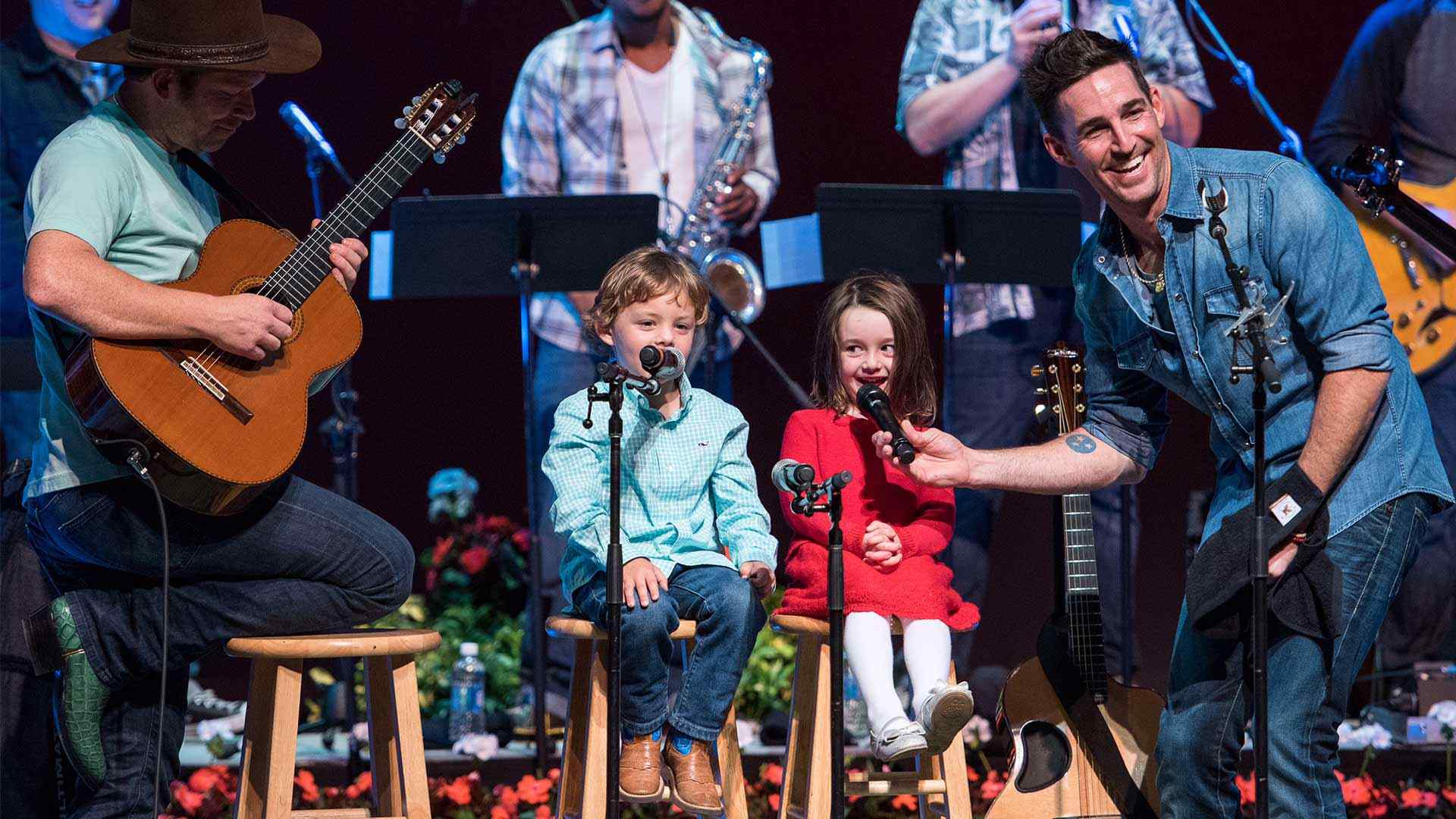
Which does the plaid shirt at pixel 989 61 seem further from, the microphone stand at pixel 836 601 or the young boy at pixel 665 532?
the microphone stand at pixel 836 601

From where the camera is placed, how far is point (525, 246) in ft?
15.3

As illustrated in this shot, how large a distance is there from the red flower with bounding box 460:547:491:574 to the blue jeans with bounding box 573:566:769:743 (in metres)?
2.11

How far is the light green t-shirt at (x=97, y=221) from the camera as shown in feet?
9.95

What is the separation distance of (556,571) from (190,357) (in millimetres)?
2463

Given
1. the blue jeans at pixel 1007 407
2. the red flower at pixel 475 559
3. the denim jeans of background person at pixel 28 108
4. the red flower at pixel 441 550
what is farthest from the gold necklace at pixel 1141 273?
the denim jeans of background person at pixel 28 108

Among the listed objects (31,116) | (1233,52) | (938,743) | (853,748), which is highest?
(1233,52)

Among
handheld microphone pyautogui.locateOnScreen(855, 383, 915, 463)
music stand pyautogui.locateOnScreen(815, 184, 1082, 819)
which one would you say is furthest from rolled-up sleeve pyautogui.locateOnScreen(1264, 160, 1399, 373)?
music stand pyautogui.locateOnScreen(815, 184, 1082, 819)

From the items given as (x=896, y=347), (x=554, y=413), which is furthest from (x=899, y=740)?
(x=554, y=413)

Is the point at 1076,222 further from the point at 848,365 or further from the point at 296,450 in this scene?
the point at 296,450

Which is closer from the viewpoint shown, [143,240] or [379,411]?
[143,240]

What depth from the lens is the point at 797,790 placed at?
3.71 meters

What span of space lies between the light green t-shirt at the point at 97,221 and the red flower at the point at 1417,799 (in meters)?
3.86

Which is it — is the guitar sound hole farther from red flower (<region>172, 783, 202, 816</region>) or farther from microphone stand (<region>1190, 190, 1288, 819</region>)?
red flower (<region>172, 783, 202, 816</region>)

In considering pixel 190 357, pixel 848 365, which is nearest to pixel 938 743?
pixel 848 365
